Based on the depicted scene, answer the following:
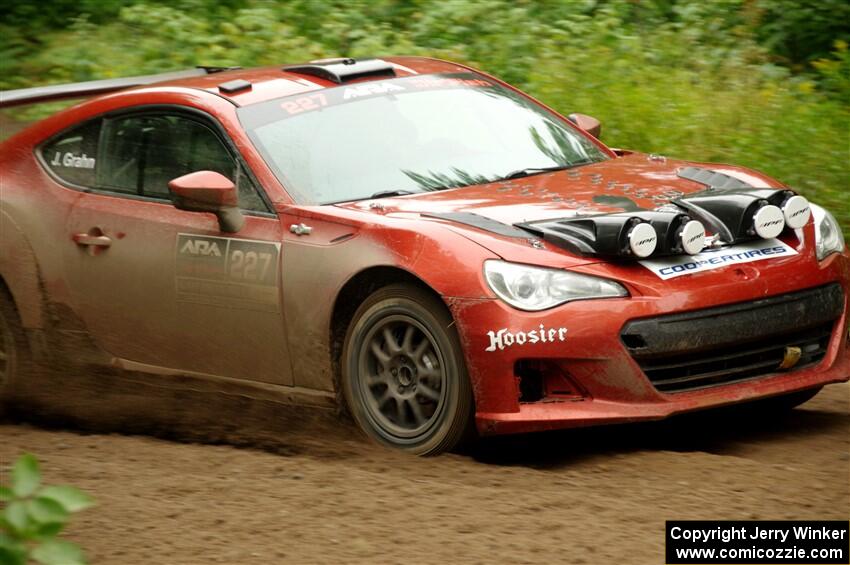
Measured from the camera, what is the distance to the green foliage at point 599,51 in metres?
9.93

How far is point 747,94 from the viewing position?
35.0ft

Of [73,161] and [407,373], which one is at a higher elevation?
[73,161]

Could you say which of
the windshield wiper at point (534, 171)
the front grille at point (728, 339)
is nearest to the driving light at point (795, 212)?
the front grille at point (728, 339)

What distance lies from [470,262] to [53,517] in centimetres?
249

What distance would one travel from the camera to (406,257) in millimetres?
5457

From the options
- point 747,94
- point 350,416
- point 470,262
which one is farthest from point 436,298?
point 747,94

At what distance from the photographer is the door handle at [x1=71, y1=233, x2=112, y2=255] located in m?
6.51

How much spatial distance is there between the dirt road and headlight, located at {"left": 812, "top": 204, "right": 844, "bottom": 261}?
742 millimetres

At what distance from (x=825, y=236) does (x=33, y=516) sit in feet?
12.7

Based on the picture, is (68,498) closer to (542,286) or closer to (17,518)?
(17,518)

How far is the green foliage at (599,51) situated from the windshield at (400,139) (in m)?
2.91

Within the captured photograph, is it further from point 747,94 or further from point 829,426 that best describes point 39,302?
point 747,94

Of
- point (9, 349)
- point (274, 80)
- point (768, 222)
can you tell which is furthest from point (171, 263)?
point (768, 222)

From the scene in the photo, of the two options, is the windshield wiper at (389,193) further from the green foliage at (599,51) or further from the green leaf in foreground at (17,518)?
the green foliage at (599,51)
